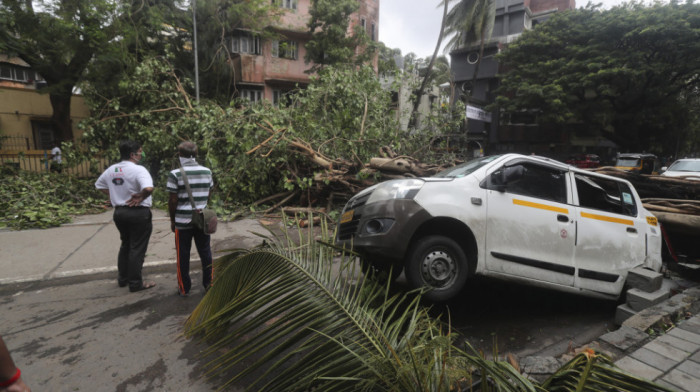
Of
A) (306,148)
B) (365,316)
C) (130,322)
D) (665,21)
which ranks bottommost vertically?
(130,322)

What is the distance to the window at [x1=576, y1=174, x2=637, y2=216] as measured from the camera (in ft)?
13.1

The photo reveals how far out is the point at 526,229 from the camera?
3.60 metres

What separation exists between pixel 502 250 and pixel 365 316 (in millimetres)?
2487

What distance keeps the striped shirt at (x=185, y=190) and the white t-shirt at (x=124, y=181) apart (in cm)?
41

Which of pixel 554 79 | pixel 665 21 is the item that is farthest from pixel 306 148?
pixel 665 21

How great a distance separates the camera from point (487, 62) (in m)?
31.2

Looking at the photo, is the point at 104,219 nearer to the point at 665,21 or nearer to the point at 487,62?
the point at 665,21

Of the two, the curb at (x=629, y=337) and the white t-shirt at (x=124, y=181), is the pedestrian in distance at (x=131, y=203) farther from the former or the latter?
the curb at (x=629, y=337)

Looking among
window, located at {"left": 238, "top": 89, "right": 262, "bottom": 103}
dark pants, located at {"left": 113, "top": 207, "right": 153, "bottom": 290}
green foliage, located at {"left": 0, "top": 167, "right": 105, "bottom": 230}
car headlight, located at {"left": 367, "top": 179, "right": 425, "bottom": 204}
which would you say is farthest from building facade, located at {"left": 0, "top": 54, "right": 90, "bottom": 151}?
car headlight, located at {"left": 367, "top": 179, "right": 425, "bottom": 204}

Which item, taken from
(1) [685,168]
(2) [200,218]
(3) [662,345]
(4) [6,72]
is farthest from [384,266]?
(4) [6,72]

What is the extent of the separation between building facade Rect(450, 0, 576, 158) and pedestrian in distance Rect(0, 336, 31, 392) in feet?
98.2

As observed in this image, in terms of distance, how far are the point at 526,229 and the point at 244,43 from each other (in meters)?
20.9

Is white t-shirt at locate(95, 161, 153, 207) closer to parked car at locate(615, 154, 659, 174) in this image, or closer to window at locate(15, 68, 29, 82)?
parked car at locate(615, 154, 659, 174)

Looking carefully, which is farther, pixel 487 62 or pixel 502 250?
pixel 487 62
